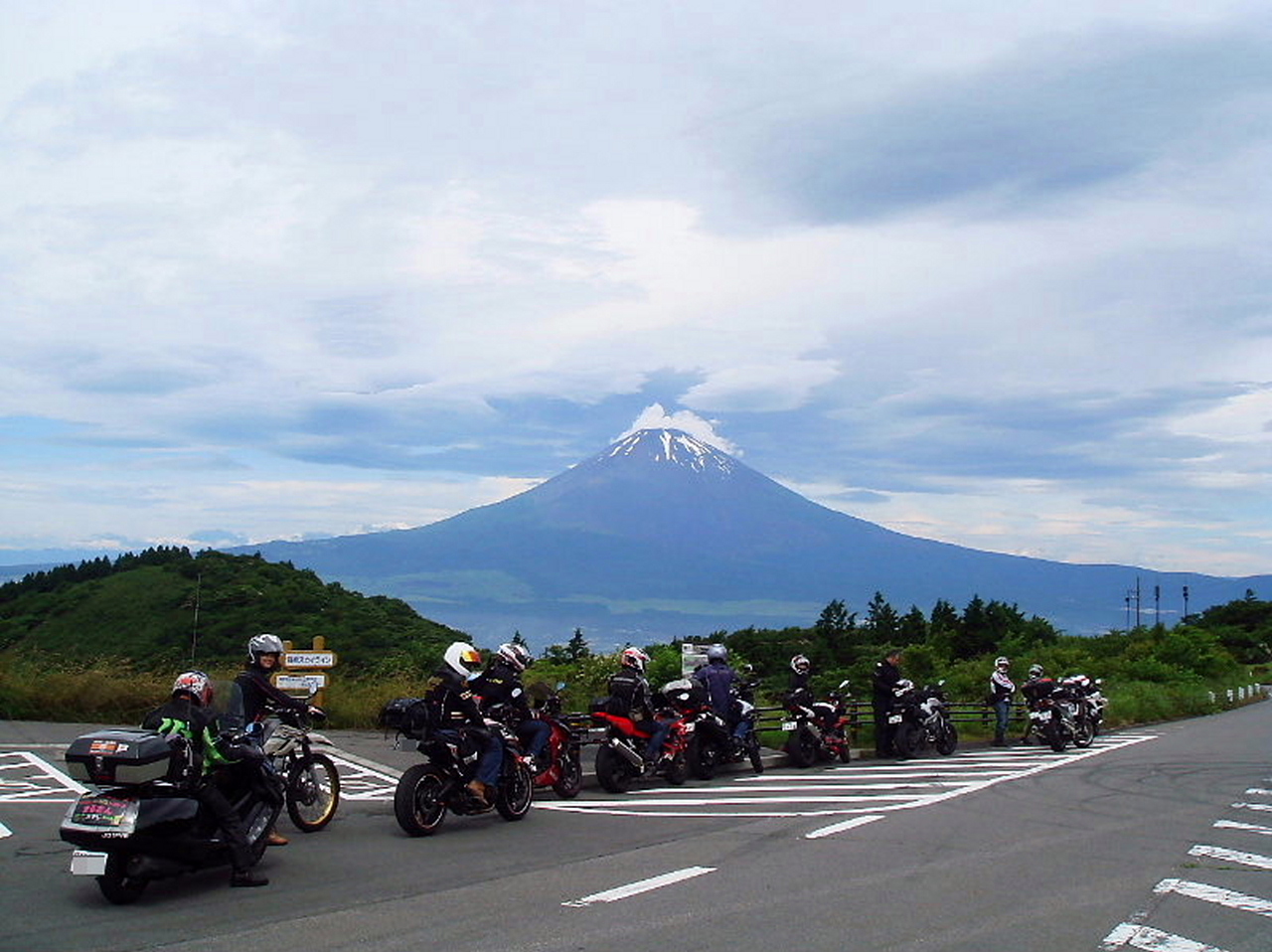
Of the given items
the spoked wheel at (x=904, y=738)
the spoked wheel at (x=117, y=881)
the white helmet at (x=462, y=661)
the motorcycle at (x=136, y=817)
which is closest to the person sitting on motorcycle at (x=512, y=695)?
the white helmet at (x=462, y=661)

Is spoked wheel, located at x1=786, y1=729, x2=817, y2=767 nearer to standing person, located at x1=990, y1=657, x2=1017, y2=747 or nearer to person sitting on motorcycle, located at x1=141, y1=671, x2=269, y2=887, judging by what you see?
standing person, located at x1=990, y1=657, x2=1017, y2=747

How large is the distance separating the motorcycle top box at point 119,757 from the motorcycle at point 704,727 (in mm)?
8472

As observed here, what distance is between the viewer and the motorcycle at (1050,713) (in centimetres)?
2152

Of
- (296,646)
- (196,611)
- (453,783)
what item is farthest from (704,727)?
(196,611)

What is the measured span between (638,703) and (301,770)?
493 centimetres

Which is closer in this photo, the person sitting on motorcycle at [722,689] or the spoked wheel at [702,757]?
the spoked wheel at [702,757]

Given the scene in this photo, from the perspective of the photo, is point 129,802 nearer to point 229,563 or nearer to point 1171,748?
point 1171,748

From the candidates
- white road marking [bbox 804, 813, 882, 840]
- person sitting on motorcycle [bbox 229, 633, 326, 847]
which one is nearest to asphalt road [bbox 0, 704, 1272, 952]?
white road marking [bbox 804, 813, 882, 840]

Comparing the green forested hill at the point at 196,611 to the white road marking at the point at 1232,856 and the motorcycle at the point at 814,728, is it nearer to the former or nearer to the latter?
the motorcycle at the point at 814,728

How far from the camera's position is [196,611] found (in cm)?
3819

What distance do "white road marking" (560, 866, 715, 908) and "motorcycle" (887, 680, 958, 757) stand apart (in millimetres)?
10996

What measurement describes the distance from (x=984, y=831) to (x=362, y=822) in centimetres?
568

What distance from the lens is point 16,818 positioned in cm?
1097

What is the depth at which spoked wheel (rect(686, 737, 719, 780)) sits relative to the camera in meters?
15.8
